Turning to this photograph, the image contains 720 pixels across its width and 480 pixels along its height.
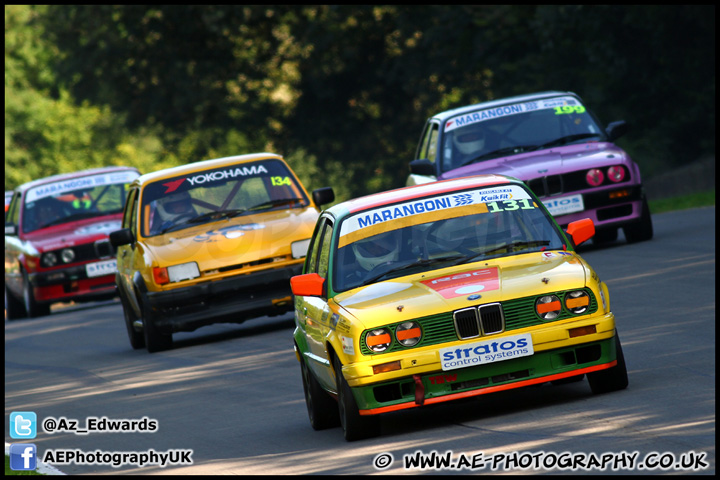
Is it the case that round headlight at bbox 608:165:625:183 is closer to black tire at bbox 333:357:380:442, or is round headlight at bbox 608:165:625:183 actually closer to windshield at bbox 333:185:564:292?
windshield at bbox 333:185:564:292

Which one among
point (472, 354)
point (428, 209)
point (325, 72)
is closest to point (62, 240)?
point (428, 209)

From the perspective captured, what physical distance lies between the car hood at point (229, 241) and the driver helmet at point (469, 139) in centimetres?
345

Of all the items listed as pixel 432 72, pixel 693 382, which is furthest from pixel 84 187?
pixel 432 72

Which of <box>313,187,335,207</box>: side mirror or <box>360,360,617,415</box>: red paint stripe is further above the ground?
<box>360,360,617,415</box>: red paint stripe

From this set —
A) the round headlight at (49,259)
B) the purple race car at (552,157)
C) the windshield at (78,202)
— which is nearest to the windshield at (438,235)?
the purple race car at (552,157)

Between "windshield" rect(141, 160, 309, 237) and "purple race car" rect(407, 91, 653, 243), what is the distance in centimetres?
231

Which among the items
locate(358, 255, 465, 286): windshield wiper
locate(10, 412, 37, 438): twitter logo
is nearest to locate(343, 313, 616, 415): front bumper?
locate(358, 255, 465, 286): windshield wiper

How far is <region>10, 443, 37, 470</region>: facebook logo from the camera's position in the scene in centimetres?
897

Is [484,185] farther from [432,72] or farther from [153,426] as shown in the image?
[432,72]

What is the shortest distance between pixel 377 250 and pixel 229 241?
573cm

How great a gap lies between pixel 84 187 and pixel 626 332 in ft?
43.2

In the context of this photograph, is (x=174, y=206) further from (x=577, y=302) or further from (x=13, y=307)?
→ (x=13, y=307)

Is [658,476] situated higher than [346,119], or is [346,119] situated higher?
[658,476]

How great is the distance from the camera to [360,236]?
9109mm
